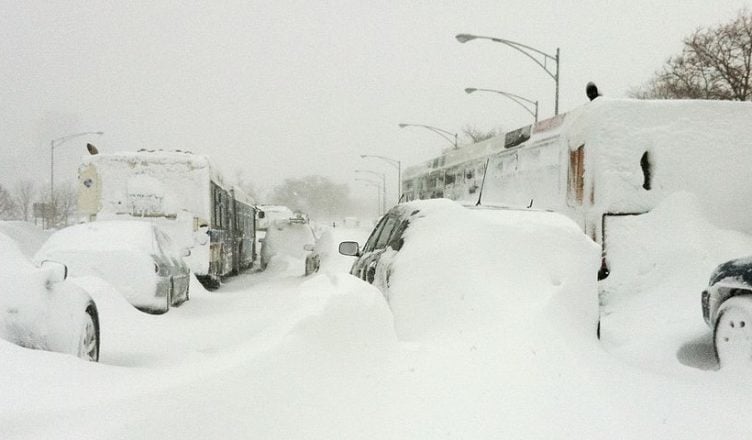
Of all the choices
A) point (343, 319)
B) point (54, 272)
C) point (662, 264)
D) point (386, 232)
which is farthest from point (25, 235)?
point (343, 319)

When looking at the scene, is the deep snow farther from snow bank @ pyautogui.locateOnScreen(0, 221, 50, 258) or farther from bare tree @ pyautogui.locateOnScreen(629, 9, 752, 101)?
bare tree @ pyautogui.locateOnScreen(629, 9, 752, 101)

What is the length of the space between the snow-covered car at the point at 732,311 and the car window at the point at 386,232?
122 inches

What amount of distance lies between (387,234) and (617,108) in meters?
5.12

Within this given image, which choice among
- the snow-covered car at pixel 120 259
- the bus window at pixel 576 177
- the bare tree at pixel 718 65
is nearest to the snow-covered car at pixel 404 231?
the snow-covered car at pixel 120 259

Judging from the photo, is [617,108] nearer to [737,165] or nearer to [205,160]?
[737,165]

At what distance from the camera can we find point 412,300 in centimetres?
522

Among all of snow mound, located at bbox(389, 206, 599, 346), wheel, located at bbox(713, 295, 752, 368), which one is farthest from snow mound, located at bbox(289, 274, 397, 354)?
wheel, located at bbox(713, 295, 752, 368)

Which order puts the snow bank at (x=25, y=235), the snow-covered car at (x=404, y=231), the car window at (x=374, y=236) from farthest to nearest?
the snow bank at (x=25, y=235) < the car window at (x=374, y=236) < the snow-covered car at (x=404, y=231)

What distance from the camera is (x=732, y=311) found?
18.7 ft

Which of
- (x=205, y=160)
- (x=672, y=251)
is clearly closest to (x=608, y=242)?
(x=672, y=251)

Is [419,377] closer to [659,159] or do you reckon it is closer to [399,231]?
[399,231]

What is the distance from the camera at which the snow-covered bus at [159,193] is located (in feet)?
51.2

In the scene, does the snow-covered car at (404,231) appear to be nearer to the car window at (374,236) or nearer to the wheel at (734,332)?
the car window at (374,236)

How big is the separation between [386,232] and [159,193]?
10.0 meters
